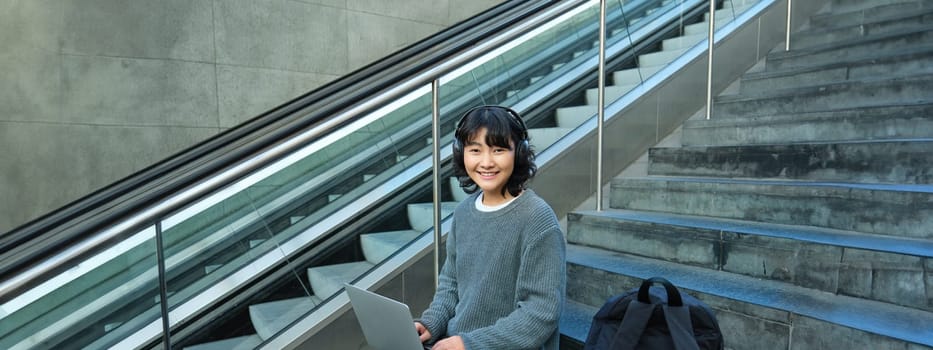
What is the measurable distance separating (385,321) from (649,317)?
1.77ft

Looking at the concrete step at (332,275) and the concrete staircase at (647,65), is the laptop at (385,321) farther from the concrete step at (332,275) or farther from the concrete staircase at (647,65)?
the concrete staircase at (647,65)

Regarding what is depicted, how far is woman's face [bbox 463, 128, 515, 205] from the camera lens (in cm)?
122

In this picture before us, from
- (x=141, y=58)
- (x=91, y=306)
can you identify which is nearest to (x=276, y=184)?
(x=91, y=306)

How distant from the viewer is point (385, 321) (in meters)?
1.13

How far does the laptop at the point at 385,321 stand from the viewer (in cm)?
106

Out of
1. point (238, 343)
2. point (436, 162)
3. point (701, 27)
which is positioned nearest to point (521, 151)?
point (436, 162)

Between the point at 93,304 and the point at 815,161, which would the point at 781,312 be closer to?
the point at 815,161

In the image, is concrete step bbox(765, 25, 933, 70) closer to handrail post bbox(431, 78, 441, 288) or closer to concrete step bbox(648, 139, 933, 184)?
concrete step bbox(648, 139, 933, 184)

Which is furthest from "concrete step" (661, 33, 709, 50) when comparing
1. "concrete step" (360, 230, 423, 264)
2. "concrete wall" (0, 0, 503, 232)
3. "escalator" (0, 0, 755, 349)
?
"concrete wall" (0, 0, 503, 232)

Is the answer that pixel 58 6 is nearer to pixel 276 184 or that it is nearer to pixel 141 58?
pixel 141 58

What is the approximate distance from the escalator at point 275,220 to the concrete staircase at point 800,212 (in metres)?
0.50

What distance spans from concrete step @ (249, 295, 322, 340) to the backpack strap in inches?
51.7

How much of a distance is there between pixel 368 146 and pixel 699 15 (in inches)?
102

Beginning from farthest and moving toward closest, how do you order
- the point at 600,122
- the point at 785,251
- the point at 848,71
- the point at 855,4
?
the point at 855,4, the point at 848,71, the point at 600,122, the point at 785,251
